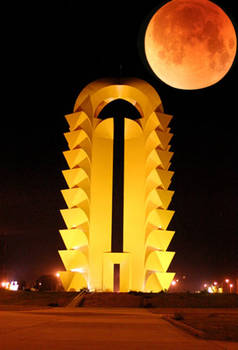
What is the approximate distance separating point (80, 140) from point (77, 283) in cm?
1108

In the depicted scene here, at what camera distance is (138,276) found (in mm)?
32000

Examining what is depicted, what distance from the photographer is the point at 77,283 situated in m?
31.5

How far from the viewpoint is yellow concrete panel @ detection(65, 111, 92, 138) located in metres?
34.2

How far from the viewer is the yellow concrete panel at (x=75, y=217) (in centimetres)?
3269

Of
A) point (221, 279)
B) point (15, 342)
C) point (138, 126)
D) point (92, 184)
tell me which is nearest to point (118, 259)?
point (92, 184)

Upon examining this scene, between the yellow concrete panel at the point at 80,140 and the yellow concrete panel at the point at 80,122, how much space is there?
0.48 m

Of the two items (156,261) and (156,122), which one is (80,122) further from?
(156,261)

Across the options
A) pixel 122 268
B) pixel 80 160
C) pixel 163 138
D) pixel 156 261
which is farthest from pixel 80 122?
pixel 156 261

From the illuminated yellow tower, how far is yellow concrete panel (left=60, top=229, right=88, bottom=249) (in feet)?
0.25

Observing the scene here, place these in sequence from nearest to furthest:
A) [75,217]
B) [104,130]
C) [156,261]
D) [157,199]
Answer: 1. [156,261]
2. [75,217]
3. [157,199]
4. [104,130]

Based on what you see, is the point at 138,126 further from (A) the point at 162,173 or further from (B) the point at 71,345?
(B) the point at 71,345

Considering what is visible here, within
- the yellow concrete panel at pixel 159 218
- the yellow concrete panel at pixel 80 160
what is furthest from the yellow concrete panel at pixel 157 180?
the yellow concrete panel at pixel 80 160

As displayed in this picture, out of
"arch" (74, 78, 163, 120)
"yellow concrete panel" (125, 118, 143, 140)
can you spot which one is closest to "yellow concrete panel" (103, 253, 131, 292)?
"yellow concrete panel" (125, 118, 143, 140)

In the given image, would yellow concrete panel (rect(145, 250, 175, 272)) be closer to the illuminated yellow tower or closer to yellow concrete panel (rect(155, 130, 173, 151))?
the illuminated yellow tower
